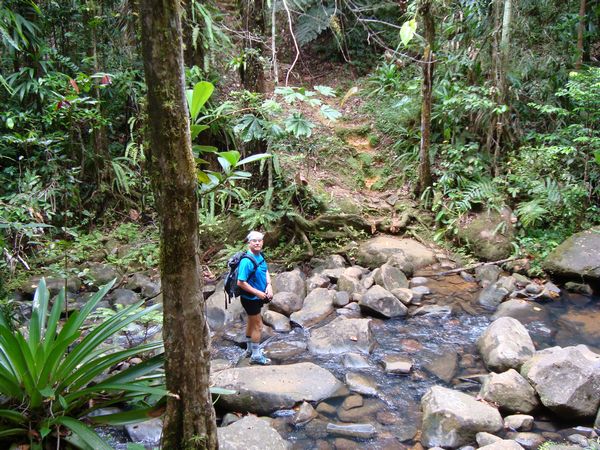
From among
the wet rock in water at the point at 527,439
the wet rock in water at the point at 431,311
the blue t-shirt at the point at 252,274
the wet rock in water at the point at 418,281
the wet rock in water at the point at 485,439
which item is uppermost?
the blue t-shirt at the point at 252,274

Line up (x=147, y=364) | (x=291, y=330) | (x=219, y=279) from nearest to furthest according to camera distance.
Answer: (x=147, y=364)
(x=291, y=330)
(x=219, y=279)

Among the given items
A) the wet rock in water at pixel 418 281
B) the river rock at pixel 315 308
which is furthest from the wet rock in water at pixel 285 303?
the wet rock in water at pixel 418 281

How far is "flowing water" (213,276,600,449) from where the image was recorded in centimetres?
363

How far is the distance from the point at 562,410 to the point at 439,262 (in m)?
3.66

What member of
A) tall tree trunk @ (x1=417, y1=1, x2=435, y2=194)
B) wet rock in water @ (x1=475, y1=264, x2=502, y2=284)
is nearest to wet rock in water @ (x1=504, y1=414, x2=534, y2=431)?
wet rock in water @ (x1=475, y1=264, x2=502, y2=284)

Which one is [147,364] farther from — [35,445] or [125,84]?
[125,84]

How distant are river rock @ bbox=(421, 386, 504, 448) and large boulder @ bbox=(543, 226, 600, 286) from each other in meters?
3.37

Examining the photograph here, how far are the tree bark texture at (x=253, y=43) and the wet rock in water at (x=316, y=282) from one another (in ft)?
9.86

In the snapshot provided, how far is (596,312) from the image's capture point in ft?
18.4

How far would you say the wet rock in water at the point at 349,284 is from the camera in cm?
617

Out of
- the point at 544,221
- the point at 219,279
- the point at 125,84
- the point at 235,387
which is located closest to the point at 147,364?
the point at 235,387

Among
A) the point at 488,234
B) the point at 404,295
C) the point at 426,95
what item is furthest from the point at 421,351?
the point at 426,95

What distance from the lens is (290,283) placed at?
614 centimetres

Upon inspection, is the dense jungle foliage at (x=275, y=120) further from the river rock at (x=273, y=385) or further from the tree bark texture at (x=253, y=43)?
the river rock at (x=273, y=385)
